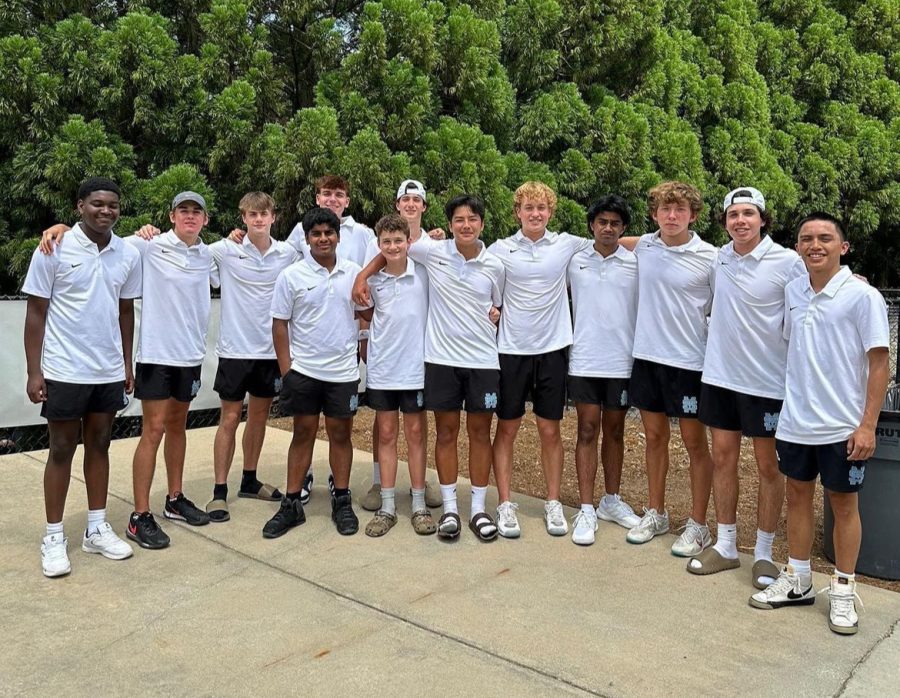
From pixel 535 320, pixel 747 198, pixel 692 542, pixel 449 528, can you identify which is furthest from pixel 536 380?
pixel 747 198

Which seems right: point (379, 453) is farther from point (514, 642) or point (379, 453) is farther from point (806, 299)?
point (806, 299)

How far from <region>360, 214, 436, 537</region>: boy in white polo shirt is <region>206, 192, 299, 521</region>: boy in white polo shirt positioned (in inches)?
28.4

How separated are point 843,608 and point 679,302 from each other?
1.72 m

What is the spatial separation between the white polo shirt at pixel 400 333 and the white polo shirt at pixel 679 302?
4.31 feet

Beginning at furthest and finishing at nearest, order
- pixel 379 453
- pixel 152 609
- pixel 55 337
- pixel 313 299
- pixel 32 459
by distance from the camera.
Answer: pixel 32 459 → pixel 379 453 → pixel 313 299 → pixel 55 337 → pixel 152 609

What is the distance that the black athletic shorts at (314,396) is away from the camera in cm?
460

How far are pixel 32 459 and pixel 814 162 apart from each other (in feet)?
→ 40.1

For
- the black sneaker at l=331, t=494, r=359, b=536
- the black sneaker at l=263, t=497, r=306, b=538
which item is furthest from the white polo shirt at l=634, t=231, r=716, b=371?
the black sneaker at l=263, t=497, r=306, b=538

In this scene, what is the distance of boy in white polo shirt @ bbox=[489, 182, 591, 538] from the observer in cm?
464

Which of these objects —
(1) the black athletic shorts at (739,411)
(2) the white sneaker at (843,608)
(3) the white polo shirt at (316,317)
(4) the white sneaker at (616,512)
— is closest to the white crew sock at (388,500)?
(3) the white polo shirt at (316,317)

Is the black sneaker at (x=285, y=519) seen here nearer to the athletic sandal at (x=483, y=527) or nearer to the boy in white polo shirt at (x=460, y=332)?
the boy in white polo shirt at (x=460, y=332)

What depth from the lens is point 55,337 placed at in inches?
157

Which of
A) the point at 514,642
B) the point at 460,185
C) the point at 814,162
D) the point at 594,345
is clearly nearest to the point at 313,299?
the point at 594,345

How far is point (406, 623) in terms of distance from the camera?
3.54m
